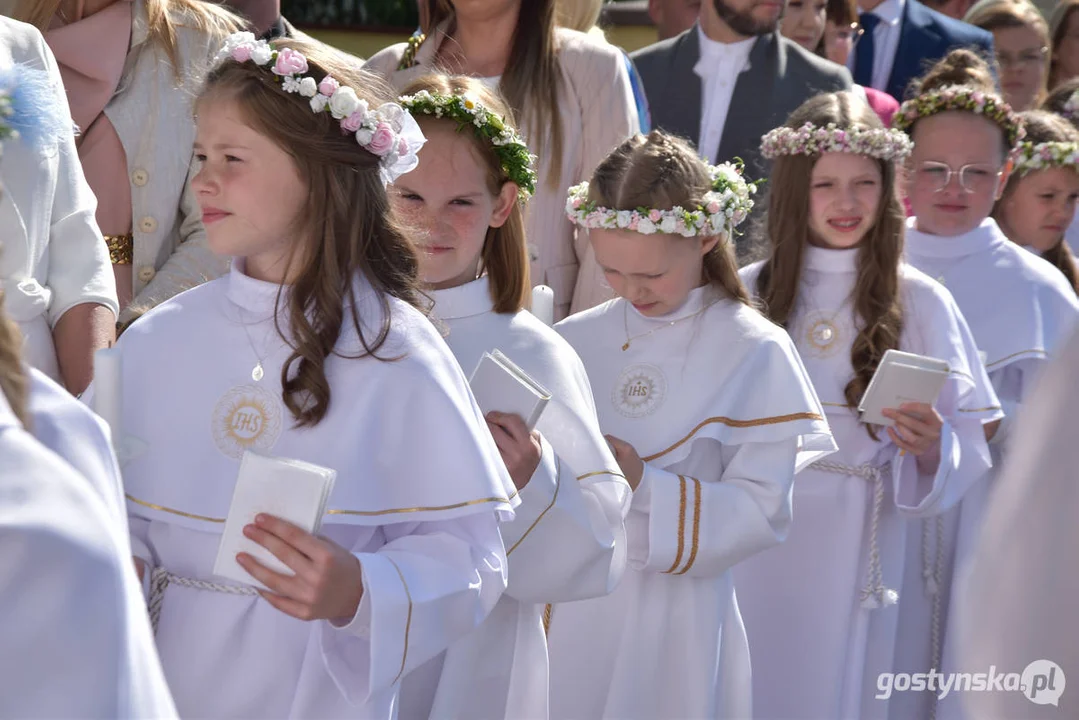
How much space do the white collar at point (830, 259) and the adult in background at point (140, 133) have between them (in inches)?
79.0

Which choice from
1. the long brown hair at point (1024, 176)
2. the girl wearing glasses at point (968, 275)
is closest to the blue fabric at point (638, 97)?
the girl wearing glasses at point (968, 275)

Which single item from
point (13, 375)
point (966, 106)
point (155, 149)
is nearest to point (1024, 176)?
point (966, 106)

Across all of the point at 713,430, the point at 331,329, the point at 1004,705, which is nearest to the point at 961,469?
the point at 713,430

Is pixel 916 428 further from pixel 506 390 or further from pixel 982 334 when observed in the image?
pixel 506 390

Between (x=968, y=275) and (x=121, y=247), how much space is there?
319cm

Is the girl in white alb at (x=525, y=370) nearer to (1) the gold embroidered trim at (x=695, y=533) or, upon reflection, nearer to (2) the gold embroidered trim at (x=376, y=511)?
(1) the gold embroidered trim at (x=695, y=533)

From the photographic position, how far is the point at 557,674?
14.8ft

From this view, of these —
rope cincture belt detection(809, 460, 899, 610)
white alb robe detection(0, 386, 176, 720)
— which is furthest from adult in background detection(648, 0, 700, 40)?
white alb robe detection(0, 386, 176, 720)

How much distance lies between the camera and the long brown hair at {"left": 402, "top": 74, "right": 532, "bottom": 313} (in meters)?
3.89

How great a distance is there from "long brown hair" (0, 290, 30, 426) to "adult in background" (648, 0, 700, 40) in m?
7.24

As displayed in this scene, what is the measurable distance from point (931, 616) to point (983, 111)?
1963 mm

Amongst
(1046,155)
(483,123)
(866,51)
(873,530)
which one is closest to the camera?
(483,123)

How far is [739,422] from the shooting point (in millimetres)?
4348

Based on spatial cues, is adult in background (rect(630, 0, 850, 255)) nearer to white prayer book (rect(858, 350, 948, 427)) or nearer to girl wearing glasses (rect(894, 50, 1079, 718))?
girl wearing glasses (rect(894, 50, 1079, 718))
